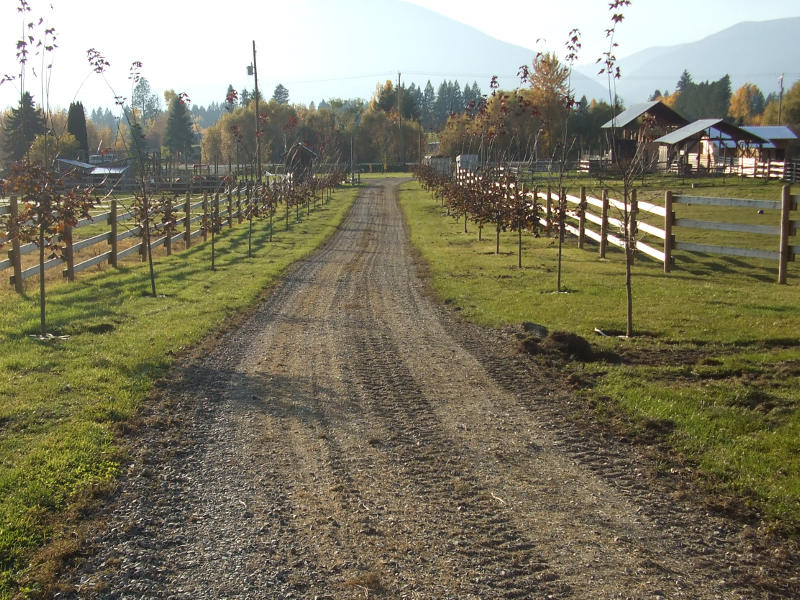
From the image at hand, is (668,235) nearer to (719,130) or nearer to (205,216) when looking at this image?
(205,216)

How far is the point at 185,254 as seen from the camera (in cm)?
2053

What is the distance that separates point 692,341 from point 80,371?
7214mm

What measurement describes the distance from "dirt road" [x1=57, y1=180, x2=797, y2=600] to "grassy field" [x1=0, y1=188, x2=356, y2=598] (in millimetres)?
331

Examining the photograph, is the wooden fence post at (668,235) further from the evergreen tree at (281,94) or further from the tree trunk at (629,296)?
the evergreen tree at (281,94)

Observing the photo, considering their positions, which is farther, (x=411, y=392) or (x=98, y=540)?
(x=411, y=392)

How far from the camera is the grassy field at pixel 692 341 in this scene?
5480 mm

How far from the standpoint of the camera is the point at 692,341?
9148 mm

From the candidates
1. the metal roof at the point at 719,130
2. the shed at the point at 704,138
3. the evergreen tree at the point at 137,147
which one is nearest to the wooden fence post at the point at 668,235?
the evergreen tree at the point at 137,147

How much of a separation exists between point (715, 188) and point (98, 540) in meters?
39.1

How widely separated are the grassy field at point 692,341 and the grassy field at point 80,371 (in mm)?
4243

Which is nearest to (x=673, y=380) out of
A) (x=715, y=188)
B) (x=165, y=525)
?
(x=165, y=525)

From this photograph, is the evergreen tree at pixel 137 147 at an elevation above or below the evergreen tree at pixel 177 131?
below

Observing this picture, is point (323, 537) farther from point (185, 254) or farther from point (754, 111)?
point (754, 111)

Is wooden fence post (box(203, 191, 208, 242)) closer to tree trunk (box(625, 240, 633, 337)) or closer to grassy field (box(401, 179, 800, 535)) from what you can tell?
grassy field (box(401, 179, 800, 535))
